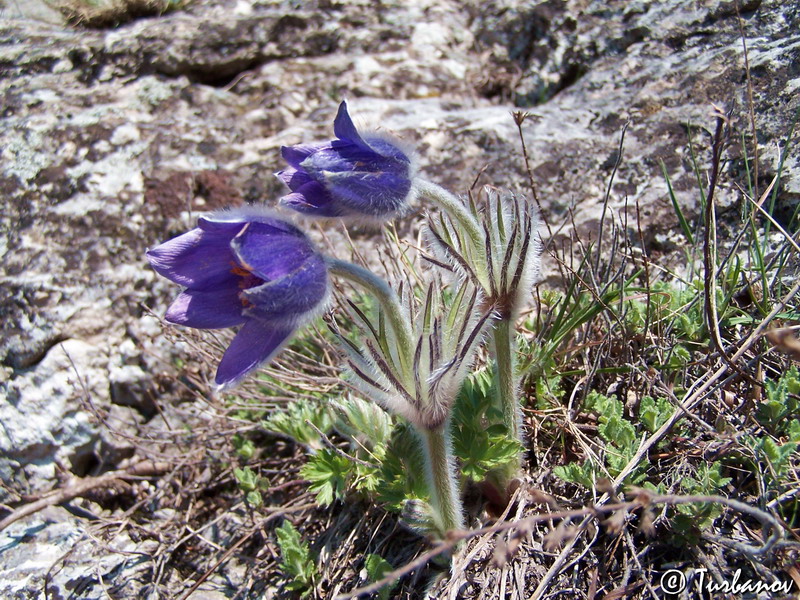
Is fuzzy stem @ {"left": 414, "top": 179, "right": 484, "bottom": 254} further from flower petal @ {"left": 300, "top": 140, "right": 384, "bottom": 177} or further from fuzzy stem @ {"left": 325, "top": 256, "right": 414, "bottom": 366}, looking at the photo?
fuzzy stem @ {"left": 325, "top": 256, "right": 414, "bottom": 366}

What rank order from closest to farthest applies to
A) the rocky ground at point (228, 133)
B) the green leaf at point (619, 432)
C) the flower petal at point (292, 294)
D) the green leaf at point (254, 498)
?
1. the flower petal at point (292, 294)
2. the green leaf at point (619, 432)
3. the green leaf at point (254, 498)
4. the rocky ground at point (228, 133)

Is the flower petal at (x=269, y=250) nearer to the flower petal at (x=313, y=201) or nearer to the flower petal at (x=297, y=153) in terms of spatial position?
the flower petal at (x=313, y=201)

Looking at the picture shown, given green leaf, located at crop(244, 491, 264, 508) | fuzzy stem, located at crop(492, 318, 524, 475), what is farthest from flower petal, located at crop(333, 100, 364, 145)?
green leaf, located at crop(244, 491, 264, 508)

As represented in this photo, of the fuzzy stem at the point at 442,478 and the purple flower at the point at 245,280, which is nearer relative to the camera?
the purple flower at the point at 245,280

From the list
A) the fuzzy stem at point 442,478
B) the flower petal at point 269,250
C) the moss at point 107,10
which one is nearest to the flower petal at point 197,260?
the flower petal at point 269,250

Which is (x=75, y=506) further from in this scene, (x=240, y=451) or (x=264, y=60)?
(x=264, y=60)

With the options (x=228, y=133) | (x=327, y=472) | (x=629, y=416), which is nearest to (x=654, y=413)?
(x=629, y=416)
